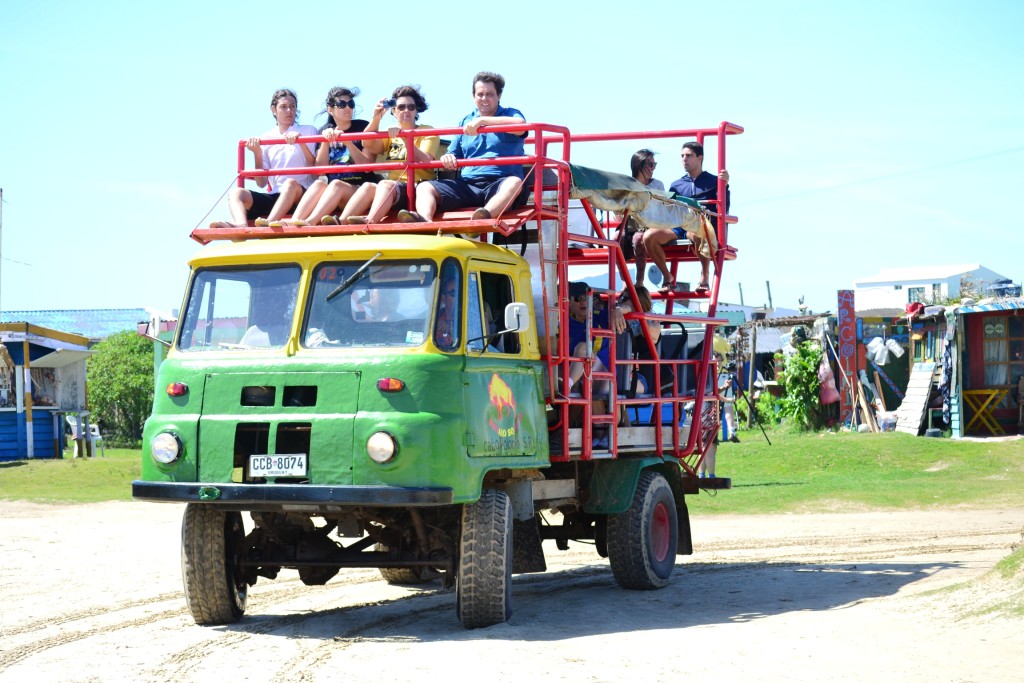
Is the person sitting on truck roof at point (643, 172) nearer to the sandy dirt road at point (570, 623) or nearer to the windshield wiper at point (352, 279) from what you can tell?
the sandy dirt road at point (570, 623)

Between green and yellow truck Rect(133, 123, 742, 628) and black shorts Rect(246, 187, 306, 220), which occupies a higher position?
black shorts Rect(246, 187, 306, 220)

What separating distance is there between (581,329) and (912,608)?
331cm

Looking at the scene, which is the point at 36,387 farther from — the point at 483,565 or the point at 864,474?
the point at 483,565

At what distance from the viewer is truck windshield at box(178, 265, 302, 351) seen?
9.27m

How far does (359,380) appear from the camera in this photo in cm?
871

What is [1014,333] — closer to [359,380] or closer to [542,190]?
[542,190]

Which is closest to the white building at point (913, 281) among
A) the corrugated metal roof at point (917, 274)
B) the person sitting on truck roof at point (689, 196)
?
the corrugated metal roof at point (917, 274)

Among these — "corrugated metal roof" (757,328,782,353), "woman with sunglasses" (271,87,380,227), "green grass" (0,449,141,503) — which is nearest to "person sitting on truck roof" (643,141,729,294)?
"woman with sunglasses" (271,87,380,227)

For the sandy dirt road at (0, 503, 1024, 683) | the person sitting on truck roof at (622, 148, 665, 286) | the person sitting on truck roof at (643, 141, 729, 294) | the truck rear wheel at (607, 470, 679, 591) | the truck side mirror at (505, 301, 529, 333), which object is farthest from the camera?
the person sitting on truck roof at (643, 141, 729, 294)

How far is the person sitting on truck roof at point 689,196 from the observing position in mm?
13305

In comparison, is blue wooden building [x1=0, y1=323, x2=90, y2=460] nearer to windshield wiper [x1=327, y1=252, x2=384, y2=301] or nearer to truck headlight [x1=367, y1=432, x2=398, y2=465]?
windshield wiper [x1=327, y1=252, x2=384, y2=301]

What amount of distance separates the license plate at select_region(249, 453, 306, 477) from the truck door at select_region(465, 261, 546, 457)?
1142 millimetres

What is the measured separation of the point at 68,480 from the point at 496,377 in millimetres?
18044

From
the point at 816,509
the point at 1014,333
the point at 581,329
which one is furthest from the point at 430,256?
the point at 1014,333
